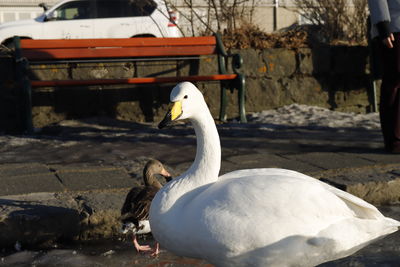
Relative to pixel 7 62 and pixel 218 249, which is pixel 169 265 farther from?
pixel 7 62

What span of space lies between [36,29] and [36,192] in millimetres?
10479

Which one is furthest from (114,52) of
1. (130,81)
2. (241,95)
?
(241,95)

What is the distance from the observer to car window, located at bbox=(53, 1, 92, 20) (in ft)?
48.6

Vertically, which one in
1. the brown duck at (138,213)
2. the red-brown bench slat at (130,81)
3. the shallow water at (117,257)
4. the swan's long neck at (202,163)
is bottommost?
the shallow water at (117,257)

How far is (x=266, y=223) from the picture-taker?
9.77ft

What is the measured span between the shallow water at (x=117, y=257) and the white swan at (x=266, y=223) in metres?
0.56

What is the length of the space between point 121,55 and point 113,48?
153 mm

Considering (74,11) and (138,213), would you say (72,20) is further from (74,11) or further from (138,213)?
(138,213)

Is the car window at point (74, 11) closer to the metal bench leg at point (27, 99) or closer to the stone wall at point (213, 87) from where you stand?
the stone wall at point (213, 87)

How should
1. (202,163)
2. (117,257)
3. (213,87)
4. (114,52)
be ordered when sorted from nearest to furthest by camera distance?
(202,163), (117,257), (114,52), (213,87)

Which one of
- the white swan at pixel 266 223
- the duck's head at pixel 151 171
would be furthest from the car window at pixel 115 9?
the white swan at pixel 266 223

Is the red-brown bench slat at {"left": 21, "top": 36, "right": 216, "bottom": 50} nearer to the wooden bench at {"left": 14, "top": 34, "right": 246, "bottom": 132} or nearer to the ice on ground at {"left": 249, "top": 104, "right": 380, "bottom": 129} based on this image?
the wooden bench at {"left": 14, "top": 34, "right": 246, "bottom": 132}

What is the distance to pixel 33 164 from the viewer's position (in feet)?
18.7

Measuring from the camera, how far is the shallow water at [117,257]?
366cm
